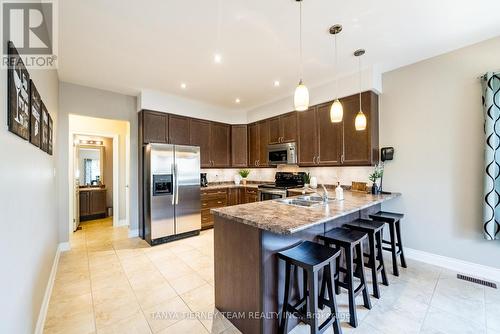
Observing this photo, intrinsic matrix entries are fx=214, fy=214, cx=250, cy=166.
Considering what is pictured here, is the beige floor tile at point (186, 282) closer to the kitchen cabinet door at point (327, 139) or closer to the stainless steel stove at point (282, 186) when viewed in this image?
the stainless steel stove at point (282, 186)

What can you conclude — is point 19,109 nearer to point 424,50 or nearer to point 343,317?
point 343,317

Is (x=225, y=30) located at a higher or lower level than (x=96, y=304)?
higher

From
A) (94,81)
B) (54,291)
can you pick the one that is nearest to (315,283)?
(54,291)

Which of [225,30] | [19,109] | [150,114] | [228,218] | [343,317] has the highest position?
[225,30]

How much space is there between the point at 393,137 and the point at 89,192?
6.65m

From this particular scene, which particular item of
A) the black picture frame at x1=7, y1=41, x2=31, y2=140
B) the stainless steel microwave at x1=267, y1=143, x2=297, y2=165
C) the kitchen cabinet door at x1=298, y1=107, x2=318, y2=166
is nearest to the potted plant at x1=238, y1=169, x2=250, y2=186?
the stainless steel microwave at x1=267, y1=143, x2=297, y2=165

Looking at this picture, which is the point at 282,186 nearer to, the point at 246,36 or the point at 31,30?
the point at 246,36

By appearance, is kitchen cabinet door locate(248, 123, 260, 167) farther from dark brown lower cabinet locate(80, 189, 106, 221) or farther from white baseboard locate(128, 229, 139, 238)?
dark brown lower cabinet locate(80, 189, 106, 221)

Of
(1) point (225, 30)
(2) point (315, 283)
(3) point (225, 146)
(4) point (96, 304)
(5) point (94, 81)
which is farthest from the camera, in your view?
(3) point (225, 146)

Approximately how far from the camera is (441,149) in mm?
2865

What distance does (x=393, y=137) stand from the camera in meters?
3.29

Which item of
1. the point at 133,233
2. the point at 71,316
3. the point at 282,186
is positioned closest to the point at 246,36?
the point at 282,186

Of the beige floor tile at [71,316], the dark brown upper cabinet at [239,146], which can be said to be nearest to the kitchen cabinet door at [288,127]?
the dark brown upper cabinet at [239,146]

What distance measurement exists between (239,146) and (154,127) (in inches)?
80.7
